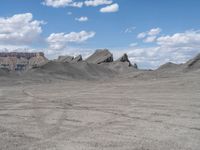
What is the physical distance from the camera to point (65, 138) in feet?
36.7

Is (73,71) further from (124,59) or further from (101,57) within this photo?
(124,59)

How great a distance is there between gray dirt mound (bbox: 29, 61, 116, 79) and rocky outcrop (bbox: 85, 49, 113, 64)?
9.96 metres

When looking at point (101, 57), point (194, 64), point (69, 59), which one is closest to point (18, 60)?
point (69, 59)

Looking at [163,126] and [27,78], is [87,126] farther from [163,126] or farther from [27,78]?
[27,78]

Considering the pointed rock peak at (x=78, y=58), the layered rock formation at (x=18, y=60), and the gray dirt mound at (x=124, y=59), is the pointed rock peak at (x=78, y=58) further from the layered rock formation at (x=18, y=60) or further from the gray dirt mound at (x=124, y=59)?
the layered rock formation at (x=18, y=60)

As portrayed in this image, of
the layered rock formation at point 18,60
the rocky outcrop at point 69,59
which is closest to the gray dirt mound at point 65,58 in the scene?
the rocky outcrop at point 69,59

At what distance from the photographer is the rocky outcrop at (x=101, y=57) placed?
84.5 m

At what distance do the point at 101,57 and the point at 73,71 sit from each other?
19.8 metres

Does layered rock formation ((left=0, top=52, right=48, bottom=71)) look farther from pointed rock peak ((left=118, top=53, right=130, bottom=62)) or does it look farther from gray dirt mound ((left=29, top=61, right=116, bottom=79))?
gray dirt mound ((left=29, top=61, right=116, bottom=79))

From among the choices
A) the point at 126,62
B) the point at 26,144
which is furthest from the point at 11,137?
the point at 126,62

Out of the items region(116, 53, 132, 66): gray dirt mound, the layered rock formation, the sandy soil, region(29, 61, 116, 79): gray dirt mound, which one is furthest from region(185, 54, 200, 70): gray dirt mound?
the layered rock formation

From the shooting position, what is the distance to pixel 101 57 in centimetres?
8644

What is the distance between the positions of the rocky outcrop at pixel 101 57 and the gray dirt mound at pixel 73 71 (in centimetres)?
996

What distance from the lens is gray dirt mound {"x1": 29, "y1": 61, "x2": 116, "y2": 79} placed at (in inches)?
2502
